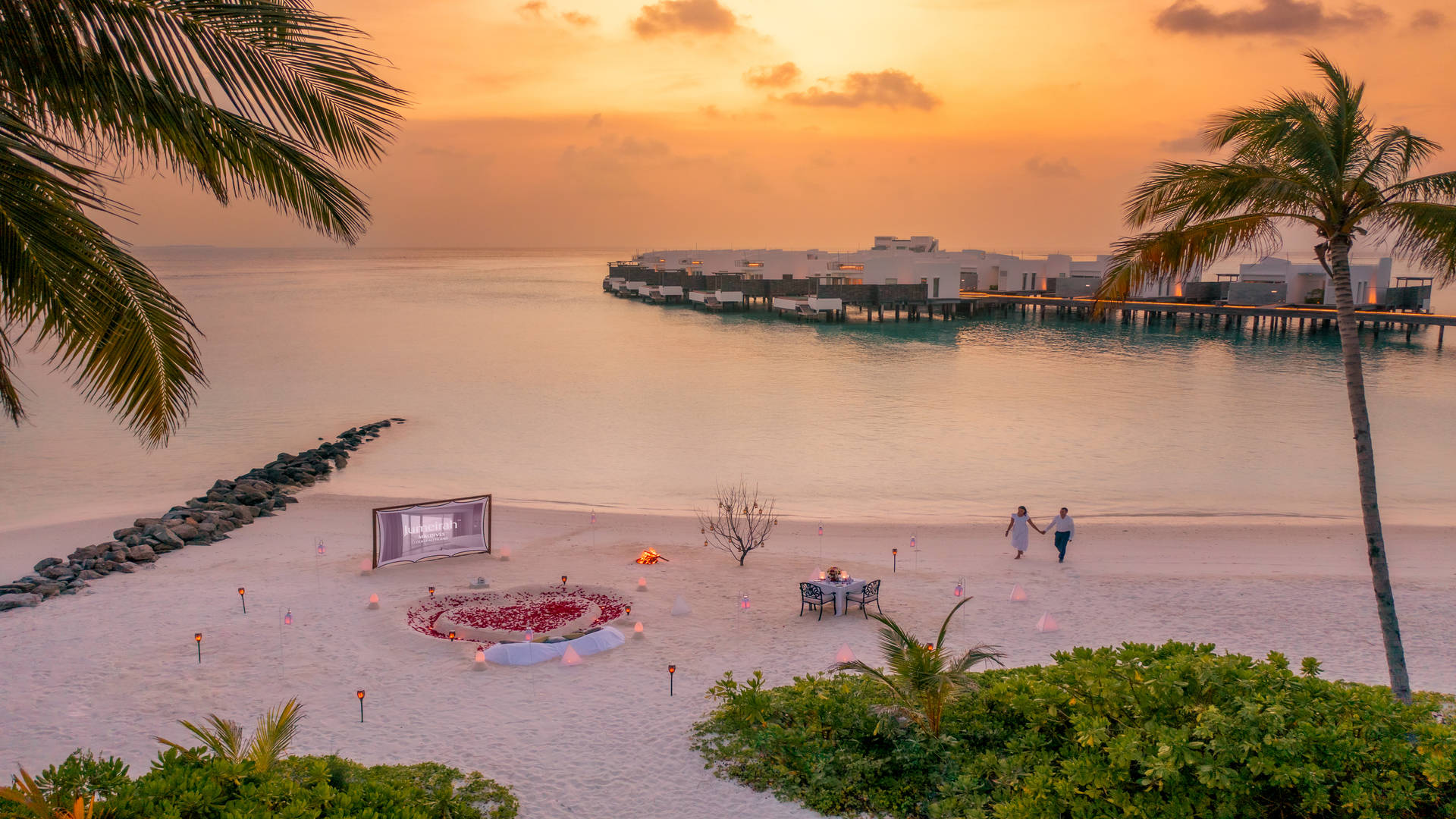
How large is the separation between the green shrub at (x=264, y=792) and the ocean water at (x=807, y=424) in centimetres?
1414

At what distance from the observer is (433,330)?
70000mm

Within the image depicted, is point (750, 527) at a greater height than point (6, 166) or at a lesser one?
lesser

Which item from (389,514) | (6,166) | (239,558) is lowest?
(239,558)

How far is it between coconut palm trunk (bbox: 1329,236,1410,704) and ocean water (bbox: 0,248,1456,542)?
11508 mm

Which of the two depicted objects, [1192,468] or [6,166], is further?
[1192,468]

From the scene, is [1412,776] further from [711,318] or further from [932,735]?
[711,318]

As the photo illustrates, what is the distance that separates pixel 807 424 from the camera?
32.9m

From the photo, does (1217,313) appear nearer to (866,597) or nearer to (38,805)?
(866,597)

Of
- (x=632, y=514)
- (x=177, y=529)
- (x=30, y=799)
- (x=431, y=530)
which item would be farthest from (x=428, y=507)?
(x=30, y=799)

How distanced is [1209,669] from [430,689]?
729 cm

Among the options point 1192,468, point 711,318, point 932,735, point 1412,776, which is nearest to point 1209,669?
point 1412,776

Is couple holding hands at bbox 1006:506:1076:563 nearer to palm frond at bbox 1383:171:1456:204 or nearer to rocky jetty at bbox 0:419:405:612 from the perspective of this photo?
palm frond at bbox 1383:171:1456:204

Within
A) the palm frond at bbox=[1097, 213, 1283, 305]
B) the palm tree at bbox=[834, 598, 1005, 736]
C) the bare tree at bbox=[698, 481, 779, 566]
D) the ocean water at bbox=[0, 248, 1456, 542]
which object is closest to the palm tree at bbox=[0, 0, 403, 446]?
the palm tree at bbox=[834, 598, 1005, 736]

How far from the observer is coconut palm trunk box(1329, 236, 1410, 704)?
8305mm
